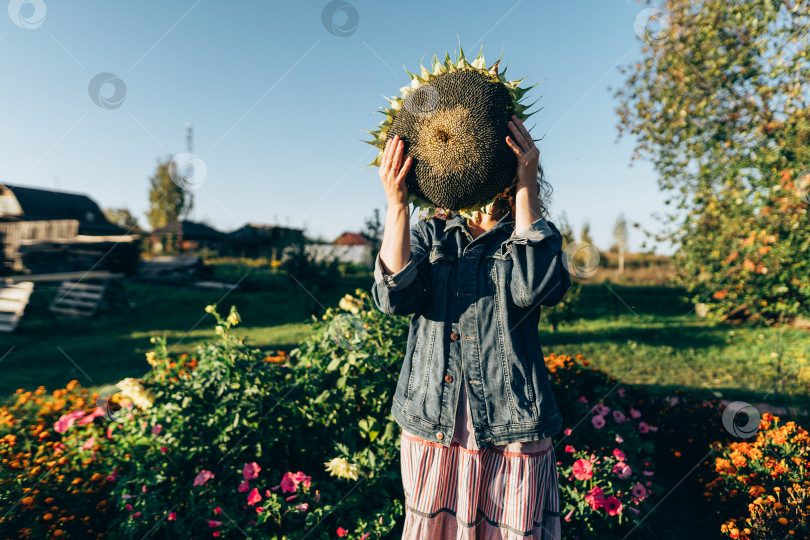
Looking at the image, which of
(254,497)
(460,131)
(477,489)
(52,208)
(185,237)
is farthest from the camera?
(185,237)

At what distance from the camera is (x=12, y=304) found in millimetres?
9227

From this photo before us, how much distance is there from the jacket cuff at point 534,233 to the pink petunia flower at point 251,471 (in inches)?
81.3

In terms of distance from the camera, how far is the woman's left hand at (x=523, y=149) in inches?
60.9

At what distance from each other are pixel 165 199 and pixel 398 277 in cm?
4261

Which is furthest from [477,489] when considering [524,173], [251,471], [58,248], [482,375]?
[58,248]

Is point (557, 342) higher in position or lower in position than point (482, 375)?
lower

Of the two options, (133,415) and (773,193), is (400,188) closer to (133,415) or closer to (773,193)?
(133,415)

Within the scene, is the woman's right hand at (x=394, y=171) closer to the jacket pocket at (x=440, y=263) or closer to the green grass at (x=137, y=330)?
the jacket pocket at (x=440, y=263)

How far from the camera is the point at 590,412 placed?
3.15 m

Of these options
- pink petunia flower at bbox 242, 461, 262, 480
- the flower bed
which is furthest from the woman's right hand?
pink petunia flower at bbox 242, 461, 262, 480

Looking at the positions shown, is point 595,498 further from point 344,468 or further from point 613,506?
point 344,468

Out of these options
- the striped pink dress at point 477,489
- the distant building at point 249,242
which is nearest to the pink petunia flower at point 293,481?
the striped pink dress at point 477,489

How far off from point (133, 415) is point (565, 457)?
3006 millimetres

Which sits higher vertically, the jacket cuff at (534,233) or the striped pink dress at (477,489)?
the jacket cuff at (534,233)
